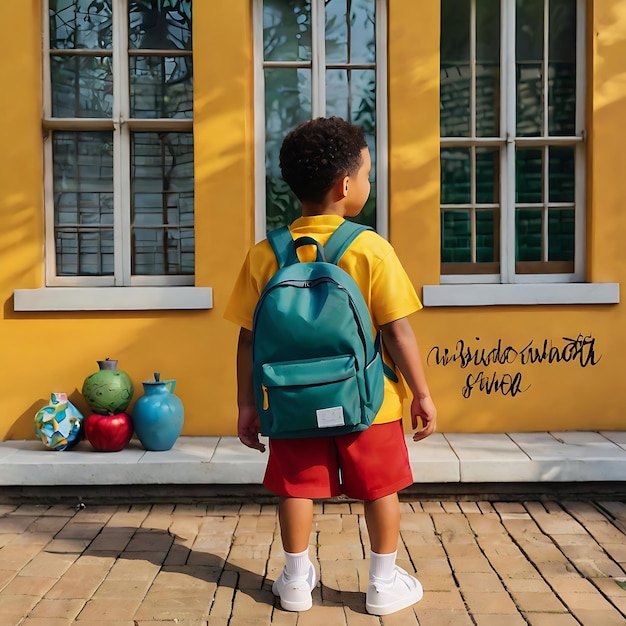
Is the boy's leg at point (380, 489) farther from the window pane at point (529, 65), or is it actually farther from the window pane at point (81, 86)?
the window pane at point (81, 86)

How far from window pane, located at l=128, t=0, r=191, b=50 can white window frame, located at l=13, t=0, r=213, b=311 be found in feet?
0.26

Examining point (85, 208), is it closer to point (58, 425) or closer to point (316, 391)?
point (58, 425)

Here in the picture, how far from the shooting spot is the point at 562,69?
17.8 ft

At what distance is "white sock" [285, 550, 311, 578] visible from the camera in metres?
3.15

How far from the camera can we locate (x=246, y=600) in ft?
10.8

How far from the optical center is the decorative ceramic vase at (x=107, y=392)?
4.88m

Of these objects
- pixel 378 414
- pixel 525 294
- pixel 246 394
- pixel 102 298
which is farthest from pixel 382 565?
pixel 102 298

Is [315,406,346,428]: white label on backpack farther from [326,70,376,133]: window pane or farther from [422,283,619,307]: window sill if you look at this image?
[326,70,376,133]: window pane

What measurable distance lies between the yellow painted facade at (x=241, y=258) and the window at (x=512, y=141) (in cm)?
17

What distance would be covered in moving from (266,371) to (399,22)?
317cm

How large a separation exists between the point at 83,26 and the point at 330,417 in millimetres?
3703

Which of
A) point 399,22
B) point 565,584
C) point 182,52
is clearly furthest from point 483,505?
point 182,52

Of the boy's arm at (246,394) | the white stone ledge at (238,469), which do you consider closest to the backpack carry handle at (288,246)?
the boy's arm at (246,394)

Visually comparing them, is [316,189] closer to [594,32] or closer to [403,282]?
[403,282]
